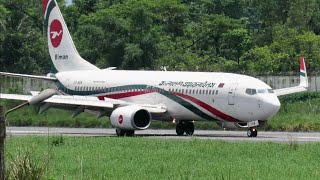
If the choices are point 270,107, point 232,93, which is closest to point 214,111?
point 232,93

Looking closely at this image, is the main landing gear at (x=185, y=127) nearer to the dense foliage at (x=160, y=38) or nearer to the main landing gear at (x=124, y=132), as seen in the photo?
the main landing gear at (x=124, y=132)

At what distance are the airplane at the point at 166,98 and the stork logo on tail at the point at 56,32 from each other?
2.21m

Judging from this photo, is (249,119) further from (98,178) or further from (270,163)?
(98,178)

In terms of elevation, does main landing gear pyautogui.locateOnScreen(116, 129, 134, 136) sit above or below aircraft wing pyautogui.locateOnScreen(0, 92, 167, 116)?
below

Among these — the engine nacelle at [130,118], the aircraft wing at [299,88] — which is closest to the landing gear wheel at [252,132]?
the engine nacelle at [130,118]

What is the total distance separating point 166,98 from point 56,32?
29.0 ft

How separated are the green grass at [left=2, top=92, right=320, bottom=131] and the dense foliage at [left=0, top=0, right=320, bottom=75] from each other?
13238 millimetres

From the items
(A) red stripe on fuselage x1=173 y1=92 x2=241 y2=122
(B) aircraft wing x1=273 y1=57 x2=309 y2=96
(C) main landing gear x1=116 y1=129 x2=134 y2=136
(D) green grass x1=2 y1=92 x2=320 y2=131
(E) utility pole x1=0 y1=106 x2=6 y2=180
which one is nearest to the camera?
(E) utility pole x1=0 y1=106 x2=6 y2=180

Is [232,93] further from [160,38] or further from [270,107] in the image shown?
[160,38]

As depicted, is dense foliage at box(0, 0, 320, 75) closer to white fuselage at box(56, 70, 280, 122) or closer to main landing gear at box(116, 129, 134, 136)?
white fuselage at box(56, 70, 280, 122)

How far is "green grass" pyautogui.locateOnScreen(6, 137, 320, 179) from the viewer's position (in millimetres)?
21359

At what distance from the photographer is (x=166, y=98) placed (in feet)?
143

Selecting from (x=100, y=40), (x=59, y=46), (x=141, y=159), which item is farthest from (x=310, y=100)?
(x=141, y=159)

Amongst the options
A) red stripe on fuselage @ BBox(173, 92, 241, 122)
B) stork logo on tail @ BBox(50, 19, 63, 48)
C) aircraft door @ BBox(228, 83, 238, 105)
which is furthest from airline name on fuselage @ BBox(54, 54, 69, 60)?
aircraft door @ BBox(228, 83, 238, 105)
